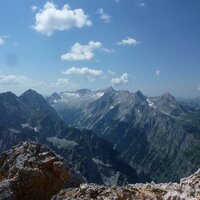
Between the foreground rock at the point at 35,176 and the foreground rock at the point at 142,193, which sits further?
the foreground rock at the point at 35,176

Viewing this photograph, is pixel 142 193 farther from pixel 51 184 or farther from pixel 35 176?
pixel 35 176

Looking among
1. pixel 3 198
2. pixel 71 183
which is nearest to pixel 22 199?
pixel 3 198

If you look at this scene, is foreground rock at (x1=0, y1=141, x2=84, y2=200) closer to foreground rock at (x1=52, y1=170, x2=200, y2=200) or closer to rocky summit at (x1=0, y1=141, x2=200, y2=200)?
rocky summit at (x1=0, y1=141, x2=200, y2=200)

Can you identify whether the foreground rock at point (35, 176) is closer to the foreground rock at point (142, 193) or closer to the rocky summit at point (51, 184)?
the rocky summit at point (51, 184)

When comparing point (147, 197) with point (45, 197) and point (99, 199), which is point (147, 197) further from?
point (45, 197)

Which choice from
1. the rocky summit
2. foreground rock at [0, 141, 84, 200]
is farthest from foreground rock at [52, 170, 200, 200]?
foreground rock at [0, 141, 84, 200]

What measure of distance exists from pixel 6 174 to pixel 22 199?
5617 mm

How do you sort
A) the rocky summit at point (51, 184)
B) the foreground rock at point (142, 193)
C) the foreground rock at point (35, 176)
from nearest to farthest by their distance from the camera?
1. the foreground rock at point (142, 193)
2. the rocky summit at point (51, 184)
3. the foreground rock at point (35, 176)

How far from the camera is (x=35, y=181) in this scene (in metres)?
30.1

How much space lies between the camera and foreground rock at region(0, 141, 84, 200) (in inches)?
1153

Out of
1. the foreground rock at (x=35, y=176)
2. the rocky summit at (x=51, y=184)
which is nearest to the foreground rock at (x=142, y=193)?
the rocky summit at (x=51, y=184)

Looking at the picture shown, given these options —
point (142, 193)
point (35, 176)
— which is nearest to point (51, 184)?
point (35, 176)

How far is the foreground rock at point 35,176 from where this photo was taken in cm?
2928

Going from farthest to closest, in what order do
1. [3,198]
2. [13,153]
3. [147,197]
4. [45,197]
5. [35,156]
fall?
1. [13,153]
2. [35,156]
3. [45,197]
4. [3,198]
5. [147,197]
